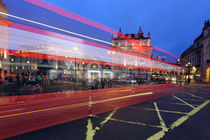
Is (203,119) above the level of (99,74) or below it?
below

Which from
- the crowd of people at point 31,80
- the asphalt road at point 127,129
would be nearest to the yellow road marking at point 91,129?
the asphalt road at point 127,129

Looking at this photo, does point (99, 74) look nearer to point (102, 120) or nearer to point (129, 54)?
point (129, 54)

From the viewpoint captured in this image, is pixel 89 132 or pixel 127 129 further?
pixel 127 129

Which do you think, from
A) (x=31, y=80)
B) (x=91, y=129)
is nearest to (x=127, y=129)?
(x=91, y=129)

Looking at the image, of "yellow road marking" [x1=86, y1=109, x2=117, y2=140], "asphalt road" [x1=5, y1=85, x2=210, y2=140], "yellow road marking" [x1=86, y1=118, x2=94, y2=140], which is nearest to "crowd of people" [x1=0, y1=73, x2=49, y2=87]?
"asphalt road" [x1=5, y1=85, x2=210, y2=140]

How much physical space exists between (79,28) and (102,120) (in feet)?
23.2

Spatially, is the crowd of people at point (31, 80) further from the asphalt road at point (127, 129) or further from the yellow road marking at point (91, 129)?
the yellow road marking at point (91, 129)

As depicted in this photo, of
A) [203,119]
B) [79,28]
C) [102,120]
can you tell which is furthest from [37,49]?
[203,119]

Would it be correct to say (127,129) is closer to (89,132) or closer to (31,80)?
(89,132)

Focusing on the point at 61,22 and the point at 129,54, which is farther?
the point at 129,54

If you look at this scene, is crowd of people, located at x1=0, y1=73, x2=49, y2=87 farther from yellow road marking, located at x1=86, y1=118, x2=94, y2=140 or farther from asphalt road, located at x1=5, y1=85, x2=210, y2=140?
yellow road marking, located at x1=86, y1=118, x2=94, y2=140

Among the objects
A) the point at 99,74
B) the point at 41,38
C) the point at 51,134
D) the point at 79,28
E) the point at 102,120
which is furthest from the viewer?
the point at 99,74

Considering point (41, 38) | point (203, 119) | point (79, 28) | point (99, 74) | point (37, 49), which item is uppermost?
point (79, 28)

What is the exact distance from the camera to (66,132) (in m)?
4.20
